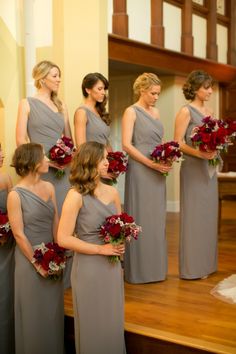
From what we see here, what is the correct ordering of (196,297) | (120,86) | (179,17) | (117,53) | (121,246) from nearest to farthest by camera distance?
1. (121,246)
2. (196,297)
3. (117,53)
4. (179,17)
5. (120,86)

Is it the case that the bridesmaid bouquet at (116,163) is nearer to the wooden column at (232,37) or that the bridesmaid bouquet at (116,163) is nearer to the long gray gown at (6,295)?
A: the long gray gown at (6,295)

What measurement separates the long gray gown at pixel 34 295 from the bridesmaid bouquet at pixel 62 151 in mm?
643

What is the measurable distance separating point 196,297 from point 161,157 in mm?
1214

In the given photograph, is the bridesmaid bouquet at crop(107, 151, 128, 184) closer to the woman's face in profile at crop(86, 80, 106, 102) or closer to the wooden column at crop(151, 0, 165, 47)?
the woman's face in profile at crop(86, 80, 106, 102)

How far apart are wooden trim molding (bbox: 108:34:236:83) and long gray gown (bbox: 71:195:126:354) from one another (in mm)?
4510

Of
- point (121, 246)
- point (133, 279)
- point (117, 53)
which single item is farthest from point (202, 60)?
point (121, 246)

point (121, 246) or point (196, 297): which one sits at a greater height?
point (121, 246)

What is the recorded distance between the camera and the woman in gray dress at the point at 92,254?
299cm

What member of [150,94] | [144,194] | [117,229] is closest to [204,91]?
[150,94]

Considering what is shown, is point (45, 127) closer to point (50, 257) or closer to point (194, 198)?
point (50, 257)

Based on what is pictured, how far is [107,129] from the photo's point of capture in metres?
4.49

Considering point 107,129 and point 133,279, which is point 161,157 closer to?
point 107,129

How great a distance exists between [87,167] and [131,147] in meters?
1.54

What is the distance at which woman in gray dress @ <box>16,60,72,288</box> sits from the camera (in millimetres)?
4125
